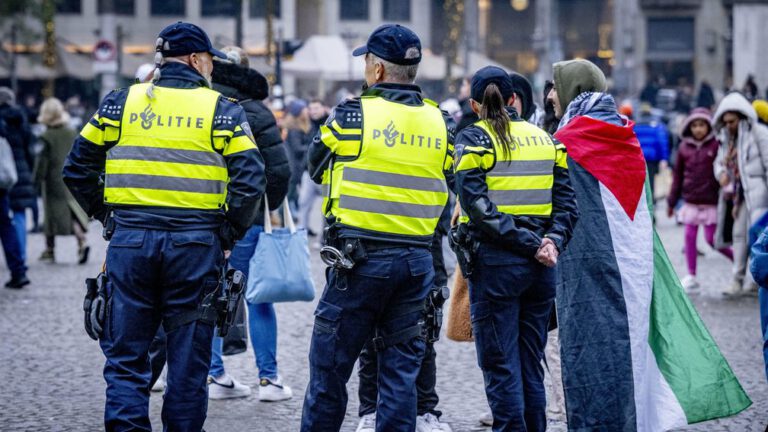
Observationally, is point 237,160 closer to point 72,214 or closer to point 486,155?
point 486,155

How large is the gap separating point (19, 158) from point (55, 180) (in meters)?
0.80

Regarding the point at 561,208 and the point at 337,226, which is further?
the point at 561,208

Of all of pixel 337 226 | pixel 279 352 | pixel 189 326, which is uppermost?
pixel 337 226

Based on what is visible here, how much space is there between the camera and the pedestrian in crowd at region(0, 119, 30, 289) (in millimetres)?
12289

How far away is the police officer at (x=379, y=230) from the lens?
5410mm

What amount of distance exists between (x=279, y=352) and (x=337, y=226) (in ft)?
12.5

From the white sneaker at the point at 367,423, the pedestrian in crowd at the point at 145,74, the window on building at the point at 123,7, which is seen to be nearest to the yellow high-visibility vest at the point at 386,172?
the white sneaker at the point at 367,423

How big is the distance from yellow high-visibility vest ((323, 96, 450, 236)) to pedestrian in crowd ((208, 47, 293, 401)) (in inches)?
65.0

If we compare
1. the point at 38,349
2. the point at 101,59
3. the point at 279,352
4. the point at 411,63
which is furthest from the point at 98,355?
the point at 101,59

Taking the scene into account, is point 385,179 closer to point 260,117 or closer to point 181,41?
point 181,41

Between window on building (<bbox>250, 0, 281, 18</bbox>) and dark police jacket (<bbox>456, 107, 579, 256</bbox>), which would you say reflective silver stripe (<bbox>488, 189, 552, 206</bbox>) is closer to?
dark police jacket (<bbox>456, 107, 579, 256</bbox>)

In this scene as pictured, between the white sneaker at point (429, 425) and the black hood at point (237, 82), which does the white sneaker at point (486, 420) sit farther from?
the black hood at point (237, 82)

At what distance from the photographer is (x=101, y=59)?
29.7m

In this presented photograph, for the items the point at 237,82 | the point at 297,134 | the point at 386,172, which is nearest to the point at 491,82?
the point at 386,172
